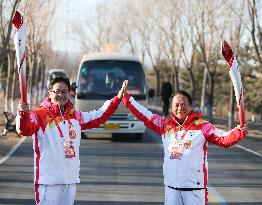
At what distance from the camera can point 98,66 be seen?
1683 cm

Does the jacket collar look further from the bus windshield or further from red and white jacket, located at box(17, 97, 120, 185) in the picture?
the bus windshield

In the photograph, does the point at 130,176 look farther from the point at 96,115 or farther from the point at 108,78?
the point at 108,78

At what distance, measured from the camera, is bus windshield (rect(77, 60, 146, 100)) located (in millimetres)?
16328

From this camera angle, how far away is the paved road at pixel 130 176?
882 centimetres

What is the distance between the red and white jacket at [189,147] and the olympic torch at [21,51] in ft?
4.66

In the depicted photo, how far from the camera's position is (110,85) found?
Result: 16484mm

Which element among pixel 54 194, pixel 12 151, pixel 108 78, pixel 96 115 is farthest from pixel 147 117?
pixel 108 78

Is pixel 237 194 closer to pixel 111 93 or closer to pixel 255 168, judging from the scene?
pixel 255 168

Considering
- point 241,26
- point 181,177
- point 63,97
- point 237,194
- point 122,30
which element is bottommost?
point 237,194

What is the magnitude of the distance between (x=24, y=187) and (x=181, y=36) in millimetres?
25207

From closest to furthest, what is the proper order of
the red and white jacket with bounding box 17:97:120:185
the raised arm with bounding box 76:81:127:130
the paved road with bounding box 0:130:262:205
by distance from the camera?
the red and white jacket with bounding box 17:97:120:185, the raised arm with bounding box 76:81:127:130, the paved road with bounding box 0:130:262:205

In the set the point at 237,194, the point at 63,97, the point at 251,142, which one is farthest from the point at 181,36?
the point at 63,97

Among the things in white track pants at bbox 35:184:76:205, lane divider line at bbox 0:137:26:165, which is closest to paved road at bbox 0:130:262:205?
lane divider line at bbox 0:137:26:165

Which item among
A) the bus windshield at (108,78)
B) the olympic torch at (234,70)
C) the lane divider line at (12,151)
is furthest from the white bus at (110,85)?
the olympic torch at (234,70)
